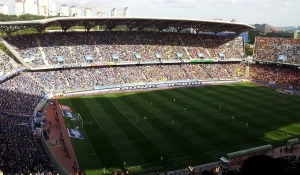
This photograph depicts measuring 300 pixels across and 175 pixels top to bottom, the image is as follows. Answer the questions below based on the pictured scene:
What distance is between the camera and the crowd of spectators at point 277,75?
60928 millimetres

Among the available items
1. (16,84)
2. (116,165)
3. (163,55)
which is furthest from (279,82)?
(16,84)

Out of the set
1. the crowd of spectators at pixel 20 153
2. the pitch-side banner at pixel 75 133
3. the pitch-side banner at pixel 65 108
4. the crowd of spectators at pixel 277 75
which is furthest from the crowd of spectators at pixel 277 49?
the crowd of spectators at pixel 20 153

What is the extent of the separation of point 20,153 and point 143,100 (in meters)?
25.5

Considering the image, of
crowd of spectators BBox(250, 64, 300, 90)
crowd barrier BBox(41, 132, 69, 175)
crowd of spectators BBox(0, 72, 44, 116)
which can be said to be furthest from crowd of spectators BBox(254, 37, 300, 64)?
crowd barrier BBox(41, 132, 69, 175)

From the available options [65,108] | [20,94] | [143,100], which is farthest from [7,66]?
[143,100]

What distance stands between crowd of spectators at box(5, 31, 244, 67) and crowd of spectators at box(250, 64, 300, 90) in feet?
22.2

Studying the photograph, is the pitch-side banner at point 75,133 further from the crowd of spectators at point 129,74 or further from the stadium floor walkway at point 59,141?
the crowd of spectators at point 129,74

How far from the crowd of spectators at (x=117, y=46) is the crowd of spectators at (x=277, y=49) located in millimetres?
4721

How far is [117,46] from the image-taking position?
65375 millimetres

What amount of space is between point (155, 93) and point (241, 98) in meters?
15.2

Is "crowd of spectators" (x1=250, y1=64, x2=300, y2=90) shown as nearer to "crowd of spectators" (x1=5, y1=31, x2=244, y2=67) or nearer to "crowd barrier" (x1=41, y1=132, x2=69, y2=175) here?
"crowd of spectators" (x1=5, y1=31, x2=244, y2=67)

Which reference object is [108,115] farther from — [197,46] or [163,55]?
[197,46]

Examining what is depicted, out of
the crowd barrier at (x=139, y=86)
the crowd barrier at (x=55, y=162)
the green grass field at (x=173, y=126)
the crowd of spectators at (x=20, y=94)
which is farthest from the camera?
the crowd barrier at (x=139, y=86)

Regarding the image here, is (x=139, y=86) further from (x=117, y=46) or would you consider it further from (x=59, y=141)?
(x=59, y=141)
